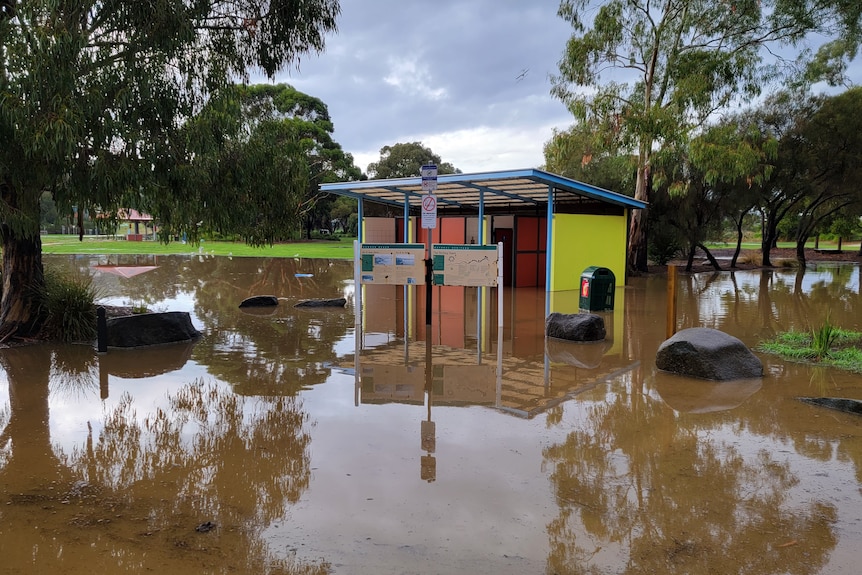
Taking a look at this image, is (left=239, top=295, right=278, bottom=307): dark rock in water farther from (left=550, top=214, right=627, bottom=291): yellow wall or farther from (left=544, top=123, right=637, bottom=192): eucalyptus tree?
(left=544, top=123, right=637, bottom=192): eucalyptus tree

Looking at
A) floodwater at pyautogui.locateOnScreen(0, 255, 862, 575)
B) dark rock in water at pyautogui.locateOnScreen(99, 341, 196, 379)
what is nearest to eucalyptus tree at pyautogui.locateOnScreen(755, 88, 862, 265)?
floodwater at pyautogui.locateOnScreen(0, 255, 862, 575)

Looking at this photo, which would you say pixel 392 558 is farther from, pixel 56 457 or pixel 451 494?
pixel 56 457

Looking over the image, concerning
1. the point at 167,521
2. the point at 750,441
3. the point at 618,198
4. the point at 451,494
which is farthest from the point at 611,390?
the point at 618,198

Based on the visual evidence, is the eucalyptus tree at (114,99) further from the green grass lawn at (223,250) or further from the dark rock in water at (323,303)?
the green grass lawn at (223,250)

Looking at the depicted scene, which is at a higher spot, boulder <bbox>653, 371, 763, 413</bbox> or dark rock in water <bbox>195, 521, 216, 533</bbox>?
boulder <bbox>653, 371, 763, 413</bbox>

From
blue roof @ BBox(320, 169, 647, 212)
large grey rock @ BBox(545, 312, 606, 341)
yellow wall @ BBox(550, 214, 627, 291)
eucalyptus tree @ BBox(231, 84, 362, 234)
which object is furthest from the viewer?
eucalyptus tree @ BBox(231, 84, 362, 234)

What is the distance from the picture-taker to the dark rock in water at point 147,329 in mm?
9820

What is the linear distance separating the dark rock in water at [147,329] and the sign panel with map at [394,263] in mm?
3204

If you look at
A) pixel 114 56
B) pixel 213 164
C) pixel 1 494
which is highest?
pixel 114 56

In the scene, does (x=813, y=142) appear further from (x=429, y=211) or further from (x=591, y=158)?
(x=429, y=211)

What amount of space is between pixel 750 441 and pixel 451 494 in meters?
3.04

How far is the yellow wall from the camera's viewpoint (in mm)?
19047

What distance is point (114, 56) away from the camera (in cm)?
859

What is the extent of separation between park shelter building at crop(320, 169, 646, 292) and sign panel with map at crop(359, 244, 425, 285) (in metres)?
5.66
